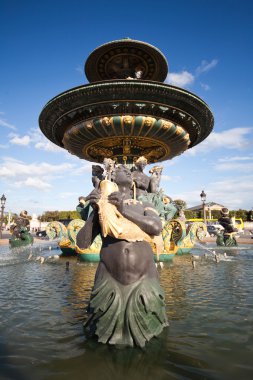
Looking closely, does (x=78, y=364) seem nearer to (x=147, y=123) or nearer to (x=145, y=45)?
(x=147, y=123)

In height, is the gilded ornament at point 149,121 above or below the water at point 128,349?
above

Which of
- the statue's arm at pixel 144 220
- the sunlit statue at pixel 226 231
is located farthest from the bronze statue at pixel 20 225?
the statue's arm at pixel 144 220

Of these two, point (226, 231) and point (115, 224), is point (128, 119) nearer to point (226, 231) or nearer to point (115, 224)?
point (115, 224)

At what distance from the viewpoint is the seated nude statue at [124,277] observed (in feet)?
7.86

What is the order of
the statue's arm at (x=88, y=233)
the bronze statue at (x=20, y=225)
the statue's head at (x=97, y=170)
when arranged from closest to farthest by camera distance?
the statue's arm at (x=88, y=233)
the statue's head at (x=97, y=170)
the bronze statue at (x=20, y=225)

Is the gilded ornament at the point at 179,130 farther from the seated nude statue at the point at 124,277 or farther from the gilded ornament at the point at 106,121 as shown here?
the seated nude statue at the point at 124,277

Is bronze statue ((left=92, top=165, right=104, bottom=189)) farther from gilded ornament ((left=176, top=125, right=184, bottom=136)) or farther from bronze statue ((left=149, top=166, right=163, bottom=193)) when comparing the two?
gilded ornament ((left=176, top=125, right=184, bottom=136))

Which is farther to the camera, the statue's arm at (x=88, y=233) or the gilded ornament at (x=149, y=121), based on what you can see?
the gilded ornament at (x=149, y=121)

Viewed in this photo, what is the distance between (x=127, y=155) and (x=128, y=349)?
8.22 m

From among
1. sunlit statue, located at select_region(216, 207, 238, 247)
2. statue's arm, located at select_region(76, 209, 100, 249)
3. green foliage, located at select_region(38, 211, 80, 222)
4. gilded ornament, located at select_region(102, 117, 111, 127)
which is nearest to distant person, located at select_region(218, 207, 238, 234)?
sunlit statue, located at select_region(216, 207, 238, 247)

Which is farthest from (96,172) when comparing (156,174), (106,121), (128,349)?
Answer: (128,349)

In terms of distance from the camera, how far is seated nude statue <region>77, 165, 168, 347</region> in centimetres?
240

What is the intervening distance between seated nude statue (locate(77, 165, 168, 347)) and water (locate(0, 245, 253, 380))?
16 centimetres

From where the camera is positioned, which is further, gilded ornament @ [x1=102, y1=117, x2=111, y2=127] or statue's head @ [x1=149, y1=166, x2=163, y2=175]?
statue's head @ [x1=149, y1=166, x2=163, y2=175]
